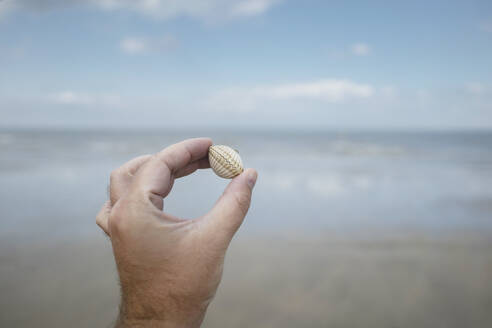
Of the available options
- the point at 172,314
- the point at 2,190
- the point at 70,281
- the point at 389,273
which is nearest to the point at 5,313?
the point at 70,281

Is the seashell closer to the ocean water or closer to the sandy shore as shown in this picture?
the sandy shore

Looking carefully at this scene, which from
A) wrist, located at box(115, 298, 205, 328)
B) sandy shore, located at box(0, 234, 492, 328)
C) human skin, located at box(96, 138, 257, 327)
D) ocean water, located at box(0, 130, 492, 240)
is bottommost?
sandy shore, located at box(0, 234, 492, 328)

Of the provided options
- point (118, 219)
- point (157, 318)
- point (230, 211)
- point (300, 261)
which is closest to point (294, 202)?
point (300, 261)

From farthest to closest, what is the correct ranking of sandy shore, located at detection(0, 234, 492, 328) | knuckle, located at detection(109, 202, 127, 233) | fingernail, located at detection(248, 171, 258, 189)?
1. sandy shore, located at detection(0, 234, 492, 328)
2. fingernail, located at detection(248, 171, 258, 189)
3. knuckle, located at detection(109, 202, 127, 233)

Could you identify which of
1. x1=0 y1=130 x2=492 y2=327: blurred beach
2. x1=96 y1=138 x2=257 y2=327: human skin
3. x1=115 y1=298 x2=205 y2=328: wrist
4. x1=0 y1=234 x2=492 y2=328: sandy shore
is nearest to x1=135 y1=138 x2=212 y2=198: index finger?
x1=96 y1=138 x2=257 y2=327: human skin

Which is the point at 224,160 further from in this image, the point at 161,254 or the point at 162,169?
the point at 161,254

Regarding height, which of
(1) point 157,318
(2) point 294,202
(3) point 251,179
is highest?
(3) point 251,179
